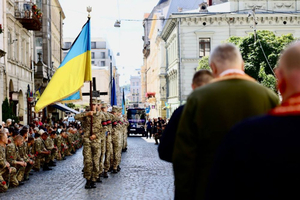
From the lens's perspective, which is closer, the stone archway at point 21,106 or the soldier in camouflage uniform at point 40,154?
the soldier in camouflage uniform at point 40,154

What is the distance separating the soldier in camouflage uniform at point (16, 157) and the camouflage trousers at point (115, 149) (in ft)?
10.0

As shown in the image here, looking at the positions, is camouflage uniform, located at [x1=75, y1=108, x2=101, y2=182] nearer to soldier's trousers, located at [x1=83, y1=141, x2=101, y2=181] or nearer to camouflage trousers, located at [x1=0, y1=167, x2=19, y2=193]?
soldier's trousers, located at [x1=83, y1=141, x2=101, y2=181]

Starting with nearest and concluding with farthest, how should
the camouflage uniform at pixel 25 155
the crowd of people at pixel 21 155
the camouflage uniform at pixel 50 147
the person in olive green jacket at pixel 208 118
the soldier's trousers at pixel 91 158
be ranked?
1. the person in olive green jacket at pixel 208 118
2. the crowd of people at pixel 21 155
3. the soldier's trousers at pixel 91 158
4. the camouflage uniform at pixel 25 155
5. the camouflage uniform at pixel 50 147

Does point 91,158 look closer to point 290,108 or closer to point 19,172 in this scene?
point 19,172

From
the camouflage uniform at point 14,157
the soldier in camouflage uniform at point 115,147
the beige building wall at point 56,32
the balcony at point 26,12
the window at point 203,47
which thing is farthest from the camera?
the beige building wall at point 56,32

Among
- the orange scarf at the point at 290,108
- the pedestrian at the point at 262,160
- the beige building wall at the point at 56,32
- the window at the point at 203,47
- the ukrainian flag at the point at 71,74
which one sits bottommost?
the pedestrian at the point at 262,160

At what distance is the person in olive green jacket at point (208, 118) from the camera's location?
11.0 feet

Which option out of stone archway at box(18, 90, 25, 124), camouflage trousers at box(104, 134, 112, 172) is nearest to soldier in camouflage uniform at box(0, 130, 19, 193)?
camouflage trousers at box(104, 134, 112, 172)

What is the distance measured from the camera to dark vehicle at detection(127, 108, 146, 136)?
47719 millimetres

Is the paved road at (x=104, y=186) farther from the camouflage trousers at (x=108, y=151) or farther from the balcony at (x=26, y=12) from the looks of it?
the balcony at (x=26, y=12)

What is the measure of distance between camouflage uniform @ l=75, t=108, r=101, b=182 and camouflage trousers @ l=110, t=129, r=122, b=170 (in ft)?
9.50

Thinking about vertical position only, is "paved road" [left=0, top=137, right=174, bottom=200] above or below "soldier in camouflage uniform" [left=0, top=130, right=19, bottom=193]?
below

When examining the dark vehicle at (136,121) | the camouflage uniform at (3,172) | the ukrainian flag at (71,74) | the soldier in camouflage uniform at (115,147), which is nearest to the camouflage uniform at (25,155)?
the camouflage uniform at (3,172)

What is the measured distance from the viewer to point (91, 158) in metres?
11.9
